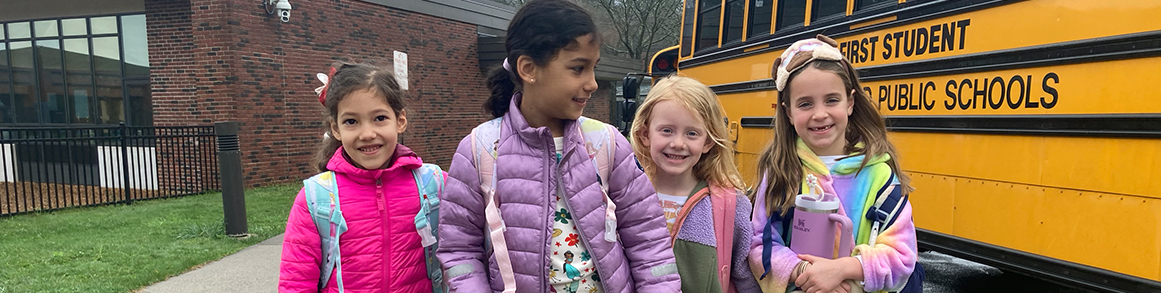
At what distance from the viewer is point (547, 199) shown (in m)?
1.55

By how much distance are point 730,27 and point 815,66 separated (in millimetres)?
3376

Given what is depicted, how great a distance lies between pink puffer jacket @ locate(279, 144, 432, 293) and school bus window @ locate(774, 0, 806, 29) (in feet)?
10.1

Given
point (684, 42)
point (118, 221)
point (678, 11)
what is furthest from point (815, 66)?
point (678, 11)

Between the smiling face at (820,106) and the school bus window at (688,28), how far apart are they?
4.16m

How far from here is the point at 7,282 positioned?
408 centimetres

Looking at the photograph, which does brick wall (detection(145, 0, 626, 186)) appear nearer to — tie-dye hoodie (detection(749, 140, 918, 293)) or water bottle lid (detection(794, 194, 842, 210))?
tie-dye hoodie (detection(749, 140, 918, 293))

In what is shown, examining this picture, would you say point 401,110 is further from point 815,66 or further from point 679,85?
point 815,66

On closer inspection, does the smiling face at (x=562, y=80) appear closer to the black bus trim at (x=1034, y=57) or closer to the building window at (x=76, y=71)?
the black bus trim at (x=1034, y=57)

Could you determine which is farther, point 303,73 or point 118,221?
point 303,73

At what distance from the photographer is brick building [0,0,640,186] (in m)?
9.34

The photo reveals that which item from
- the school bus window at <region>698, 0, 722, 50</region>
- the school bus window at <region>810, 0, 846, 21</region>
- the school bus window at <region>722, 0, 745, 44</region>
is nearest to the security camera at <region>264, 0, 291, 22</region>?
the school bus window at <region>698, 0, 722, 50</region>

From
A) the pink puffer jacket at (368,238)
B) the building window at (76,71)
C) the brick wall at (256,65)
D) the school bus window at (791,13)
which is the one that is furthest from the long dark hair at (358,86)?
the building window at (76,71)

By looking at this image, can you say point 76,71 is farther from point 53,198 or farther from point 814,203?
point 814,203

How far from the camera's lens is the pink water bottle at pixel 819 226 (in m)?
1.63
